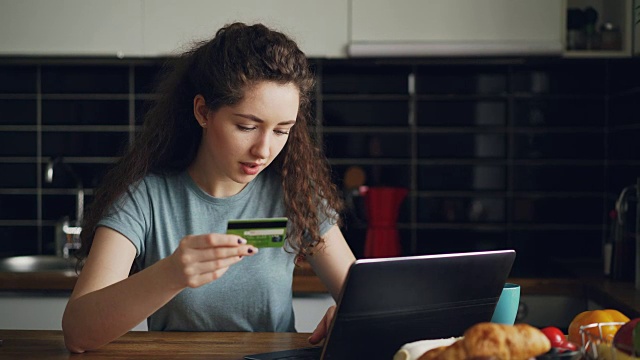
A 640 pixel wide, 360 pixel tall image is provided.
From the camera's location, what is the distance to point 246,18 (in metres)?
2.94

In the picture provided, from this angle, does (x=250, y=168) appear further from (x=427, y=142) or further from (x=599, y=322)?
(x=427, y=142)

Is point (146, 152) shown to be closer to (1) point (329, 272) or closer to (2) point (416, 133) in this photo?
(1) point (329, 272)

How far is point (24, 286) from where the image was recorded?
9.07 feet

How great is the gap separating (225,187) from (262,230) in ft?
2.18

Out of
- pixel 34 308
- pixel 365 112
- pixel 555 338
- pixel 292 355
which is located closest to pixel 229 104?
pixel 292 355

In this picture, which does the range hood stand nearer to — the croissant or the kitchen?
the kitchen

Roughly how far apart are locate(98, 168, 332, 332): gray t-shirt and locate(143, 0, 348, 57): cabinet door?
1.08 meters

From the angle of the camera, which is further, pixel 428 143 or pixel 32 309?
pixel 428 143

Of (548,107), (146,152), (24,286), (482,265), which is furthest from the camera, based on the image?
(548,107)

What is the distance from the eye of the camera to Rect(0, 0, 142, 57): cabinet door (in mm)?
2945

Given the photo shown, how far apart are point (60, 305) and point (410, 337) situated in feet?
5.65

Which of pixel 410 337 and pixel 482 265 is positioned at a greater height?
pixel 482 265

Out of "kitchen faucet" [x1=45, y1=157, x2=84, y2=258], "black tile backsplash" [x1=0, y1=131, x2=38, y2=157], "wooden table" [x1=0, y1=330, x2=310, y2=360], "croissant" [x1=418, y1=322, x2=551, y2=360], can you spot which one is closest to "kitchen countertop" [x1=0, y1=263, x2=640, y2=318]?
"kitchen faucet" [x1=45, y1=157, x2=84, y2=258]

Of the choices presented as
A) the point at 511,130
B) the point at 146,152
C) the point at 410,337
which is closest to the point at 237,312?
the point at 146,152
